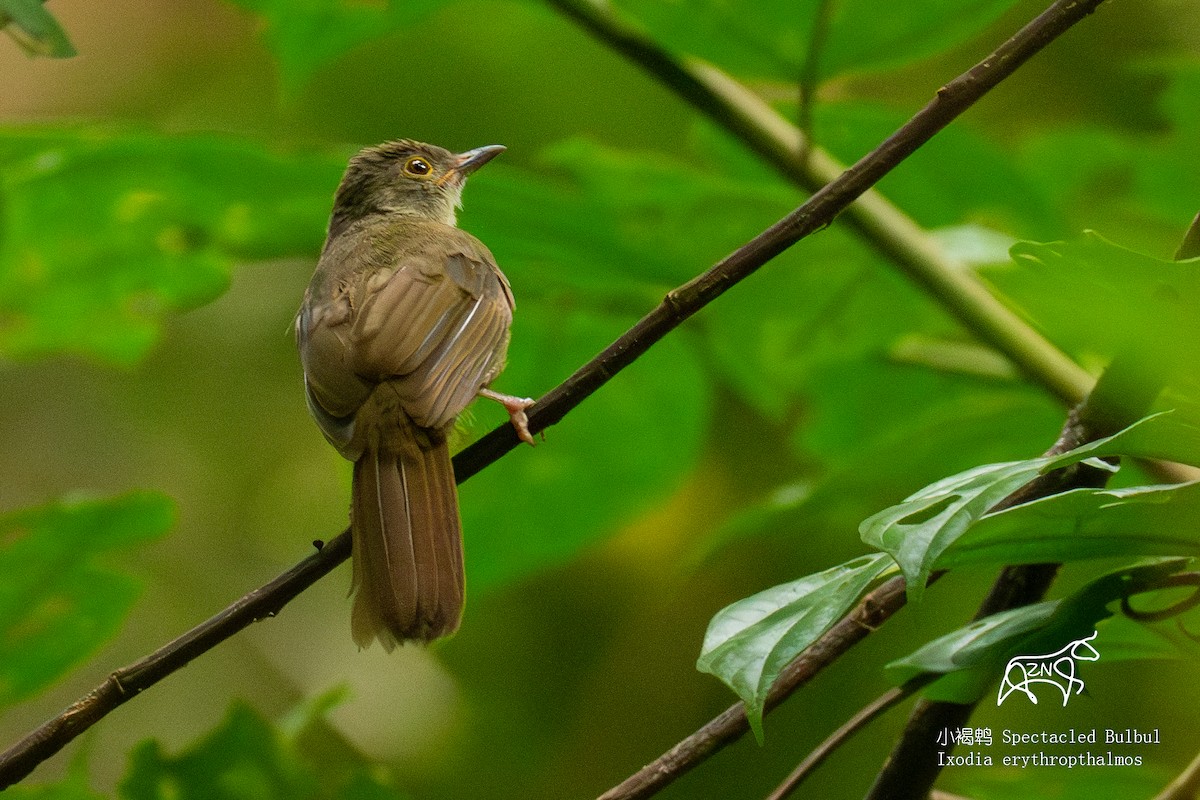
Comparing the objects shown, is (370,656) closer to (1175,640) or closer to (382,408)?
(382,408)

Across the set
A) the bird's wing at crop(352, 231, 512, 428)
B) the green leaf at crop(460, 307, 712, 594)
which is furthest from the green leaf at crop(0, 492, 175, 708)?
the green leaf at crop(460, 307, 712, 594)

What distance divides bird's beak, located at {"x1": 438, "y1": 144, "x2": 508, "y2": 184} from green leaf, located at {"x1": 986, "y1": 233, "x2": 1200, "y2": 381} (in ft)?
8.62

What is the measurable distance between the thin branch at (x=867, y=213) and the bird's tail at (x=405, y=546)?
3.27 ft

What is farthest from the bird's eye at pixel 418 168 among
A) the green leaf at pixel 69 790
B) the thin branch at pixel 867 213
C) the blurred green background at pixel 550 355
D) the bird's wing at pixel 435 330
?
the green leaf at pixel 69 790

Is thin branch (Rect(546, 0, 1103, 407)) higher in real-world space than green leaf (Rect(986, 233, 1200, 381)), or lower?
higher

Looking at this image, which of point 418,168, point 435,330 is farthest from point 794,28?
point 418,168

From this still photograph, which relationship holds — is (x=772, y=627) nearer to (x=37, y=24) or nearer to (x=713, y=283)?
(x=713, y=283)

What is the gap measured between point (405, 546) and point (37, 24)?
1.20 metres

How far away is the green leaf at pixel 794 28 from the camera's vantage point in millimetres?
2580

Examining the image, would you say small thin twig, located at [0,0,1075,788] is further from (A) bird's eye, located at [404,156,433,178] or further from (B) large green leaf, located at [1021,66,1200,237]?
(A) bird's eye, located at [404,156,433,178]

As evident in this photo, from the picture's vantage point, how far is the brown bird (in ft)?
7.47

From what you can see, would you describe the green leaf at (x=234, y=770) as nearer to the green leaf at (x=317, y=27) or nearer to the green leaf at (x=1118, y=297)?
the green leaf at (x=317, y=27)

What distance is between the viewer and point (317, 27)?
281 centimetres

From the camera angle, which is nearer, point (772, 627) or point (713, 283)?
point (772, 627)
